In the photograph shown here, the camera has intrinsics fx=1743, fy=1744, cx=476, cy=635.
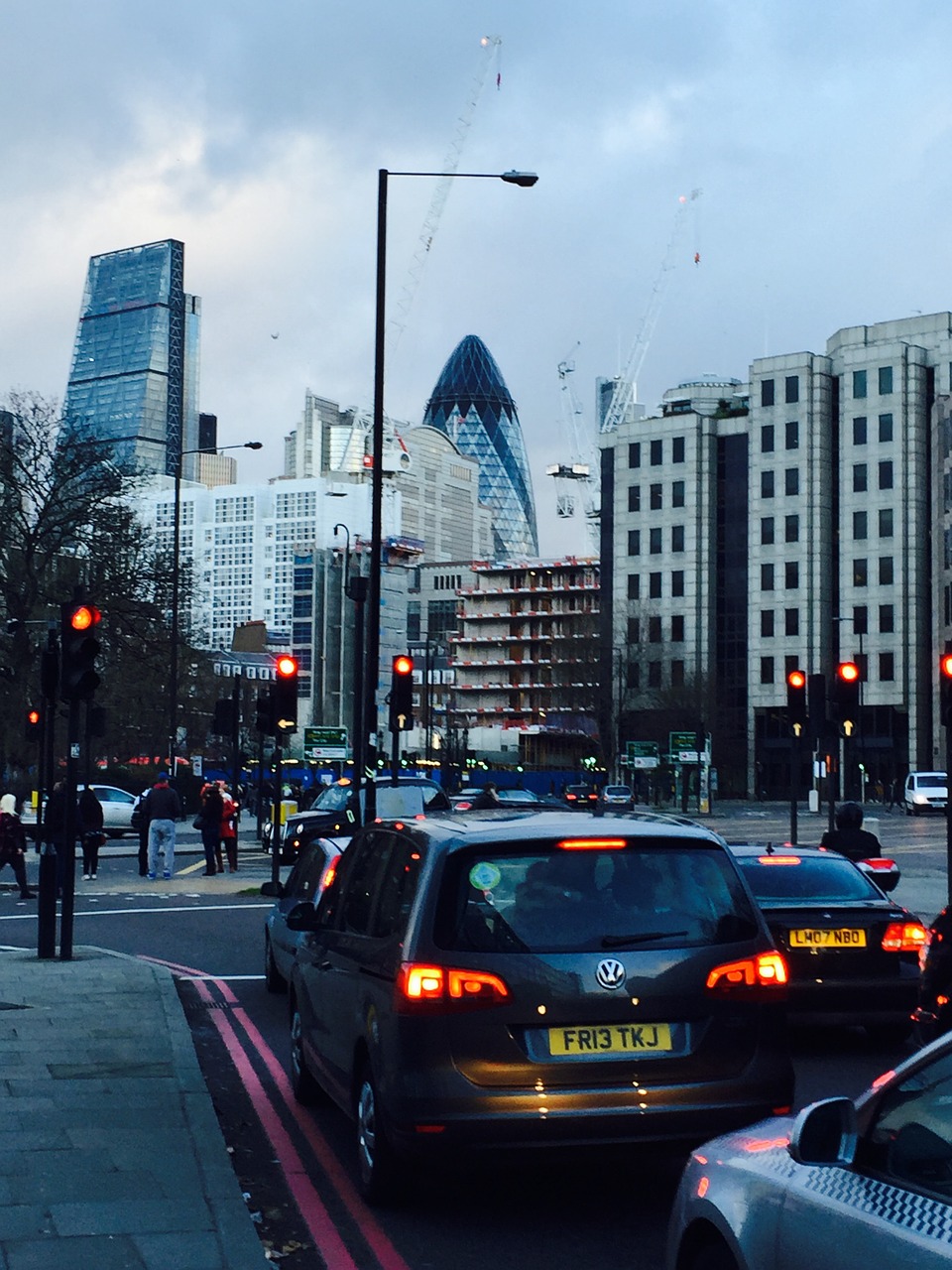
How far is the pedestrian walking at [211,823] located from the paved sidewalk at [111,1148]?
63.6 ft

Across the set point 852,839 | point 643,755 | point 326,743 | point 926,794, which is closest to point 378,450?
point 852,839

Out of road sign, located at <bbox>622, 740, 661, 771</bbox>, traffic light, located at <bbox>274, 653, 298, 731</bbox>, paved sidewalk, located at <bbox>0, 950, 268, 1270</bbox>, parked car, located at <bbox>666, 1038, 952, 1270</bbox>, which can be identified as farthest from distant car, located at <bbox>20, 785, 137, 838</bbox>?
parked car, located at <bbox>666, 1038, 952, 1270</bbox>

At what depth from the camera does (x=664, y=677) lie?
10556 centimetres

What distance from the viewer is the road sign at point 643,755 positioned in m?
80.6

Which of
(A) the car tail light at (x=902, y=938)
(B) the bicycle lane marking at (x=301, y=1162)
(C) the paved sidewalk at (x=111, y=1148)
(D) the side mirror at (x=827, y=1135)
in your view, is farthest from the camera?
(A) the car tail light at (x=902, y=938)

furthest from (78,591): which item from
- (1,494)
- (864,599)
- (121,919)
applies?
(864,599)

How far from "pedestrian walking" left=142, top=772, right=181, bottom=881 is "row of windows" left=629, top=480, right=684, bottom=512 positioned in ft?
259

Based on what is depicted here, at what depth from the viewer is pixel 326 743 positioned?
46.0 m

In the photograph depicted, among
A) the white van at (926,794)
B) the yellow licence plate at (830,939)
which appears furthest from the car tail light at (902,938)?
the white van at (926,794)

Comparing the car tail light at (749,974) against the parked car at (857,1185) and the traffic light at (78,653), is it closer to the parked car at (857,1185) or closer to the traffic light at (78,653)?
the parked car at (857,1185)

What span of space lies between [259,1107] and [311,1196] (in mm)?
2304

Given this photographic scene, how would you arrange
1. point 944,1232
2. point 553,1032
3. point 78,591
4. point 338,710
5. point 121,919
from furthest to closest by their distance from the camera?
point 338,710, point 78,591, point 121,919, point 553,1032, point 944,1232

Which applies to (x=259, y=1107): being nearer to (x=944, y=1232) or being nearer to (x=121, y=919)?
(x=944, y=1232)

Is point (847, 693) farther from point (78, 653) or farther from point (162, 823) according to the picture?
point (162, 823)
